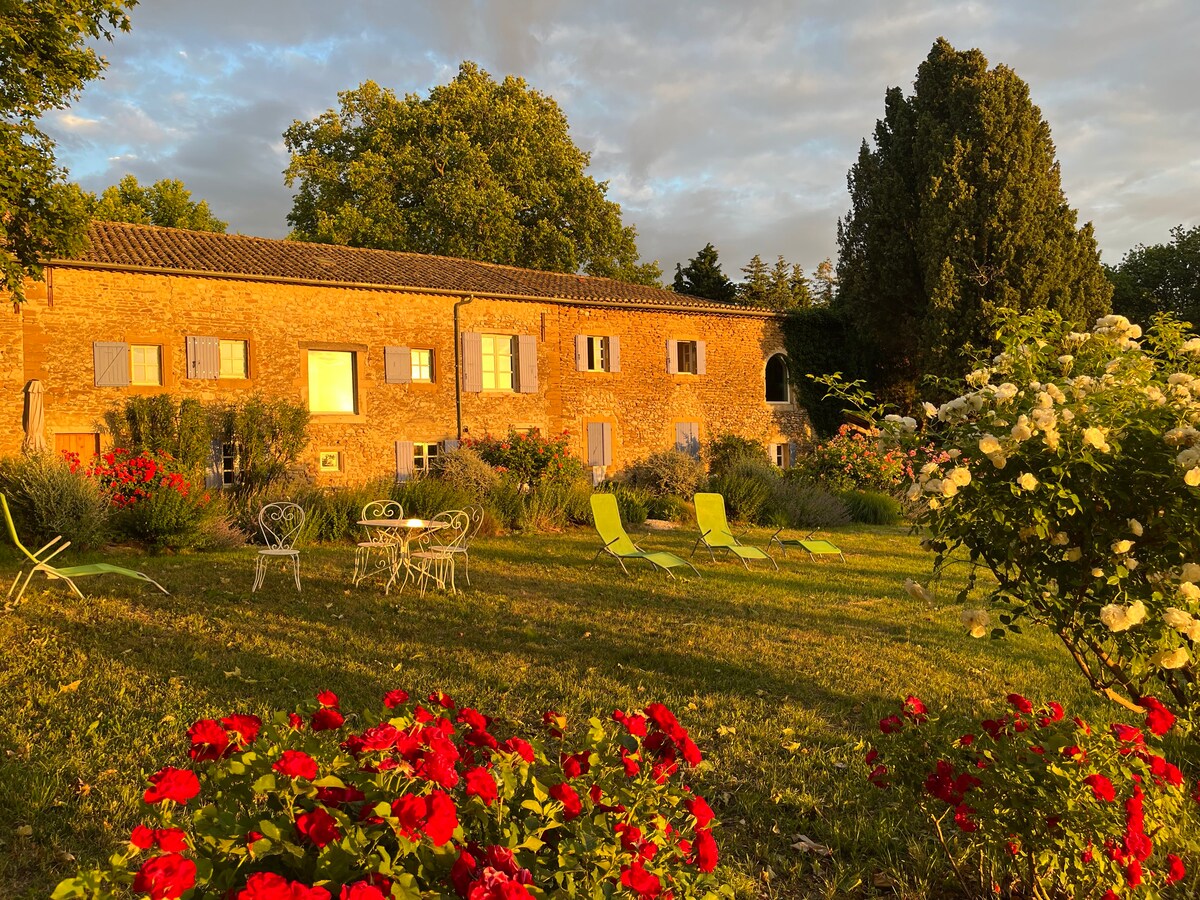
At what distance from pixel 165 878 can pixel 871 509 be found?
15257mm

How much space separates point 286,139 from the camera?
2758cm

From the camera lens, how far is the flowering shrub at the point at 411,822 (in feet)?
4.84

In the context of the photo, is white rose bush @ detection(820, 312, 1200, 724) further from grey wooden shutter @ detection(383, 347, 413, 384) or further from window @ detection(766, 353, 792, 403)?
window @ detection(766, 353, 792, 403)

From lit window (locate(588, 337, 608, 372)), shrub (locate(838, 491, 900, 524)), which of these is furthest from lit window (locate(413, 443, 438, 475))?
shrub (locate(838, 491, 900, 524))

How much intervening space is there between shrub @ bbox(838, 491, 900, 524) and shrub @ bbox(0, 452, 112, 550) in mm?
12460

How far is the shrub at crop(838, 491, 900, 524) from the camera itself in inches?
601

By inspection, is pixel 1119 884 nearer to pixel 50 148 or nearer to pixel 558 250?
pixel 50 148

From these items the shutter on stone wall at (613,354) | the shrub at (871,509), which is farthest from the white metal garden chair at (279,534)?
the shrub at (871,509)

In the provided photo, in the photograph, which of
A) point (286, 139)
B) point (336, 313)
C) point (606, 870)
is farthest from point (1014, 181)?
point (286, 139)

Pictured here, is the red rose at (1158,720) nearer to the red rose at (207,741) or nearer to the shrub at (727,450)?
the red rose at (207,741)

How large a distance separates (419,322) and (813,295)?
28894mm

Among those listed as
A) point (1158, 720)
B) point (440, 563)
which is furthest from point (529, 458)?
point (1158, 720)

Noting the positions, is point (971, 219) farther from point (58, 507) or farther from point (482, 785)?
point (482, 785)

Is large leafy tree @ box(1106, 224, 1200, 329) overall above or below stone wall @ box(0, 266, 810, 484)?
above
